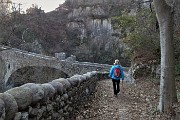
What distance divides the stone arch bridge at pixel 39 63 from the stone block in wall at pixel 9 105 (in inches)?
1191

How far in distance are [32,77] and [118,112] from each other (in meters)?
31.9

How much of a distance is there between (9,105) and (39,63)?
34325 millimetres

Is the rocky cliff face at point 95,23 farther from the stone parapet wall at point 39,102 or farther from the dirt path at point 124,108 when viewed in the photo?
the stone parapet wall at point 39,102

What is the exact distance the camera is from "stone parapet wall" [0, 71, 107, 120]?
3.67m

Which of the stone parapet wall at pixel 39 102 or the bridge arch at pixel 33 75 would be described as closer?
the stone parapet wall at pixel 39 102

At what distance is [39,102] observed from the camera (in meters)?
4.90

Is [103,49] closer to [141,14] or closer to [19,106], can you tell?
[141,14]

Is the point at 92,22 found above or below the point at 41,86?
above

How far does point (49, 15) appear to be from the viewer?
6600 cm

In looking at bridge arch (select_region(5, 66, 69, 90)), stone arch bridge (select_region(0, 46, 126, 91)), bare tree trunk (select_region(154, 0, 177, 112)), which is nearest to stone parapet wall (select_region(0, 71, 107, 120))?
bare tree trunk (select_region(154, 0, 177, 112))

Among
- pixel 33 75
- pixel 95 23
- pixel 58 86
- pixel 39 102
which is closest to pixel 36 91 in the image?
pixel 39 102

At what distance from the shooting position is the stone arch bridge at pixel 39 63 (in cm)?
3584

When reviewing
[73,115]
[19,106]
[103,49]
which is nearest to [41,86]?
[19,106]

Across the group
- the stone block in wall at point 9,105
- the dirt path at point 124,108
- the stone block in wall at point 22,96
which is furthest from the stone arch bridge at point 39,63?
the stone block in wall at point 9,105
